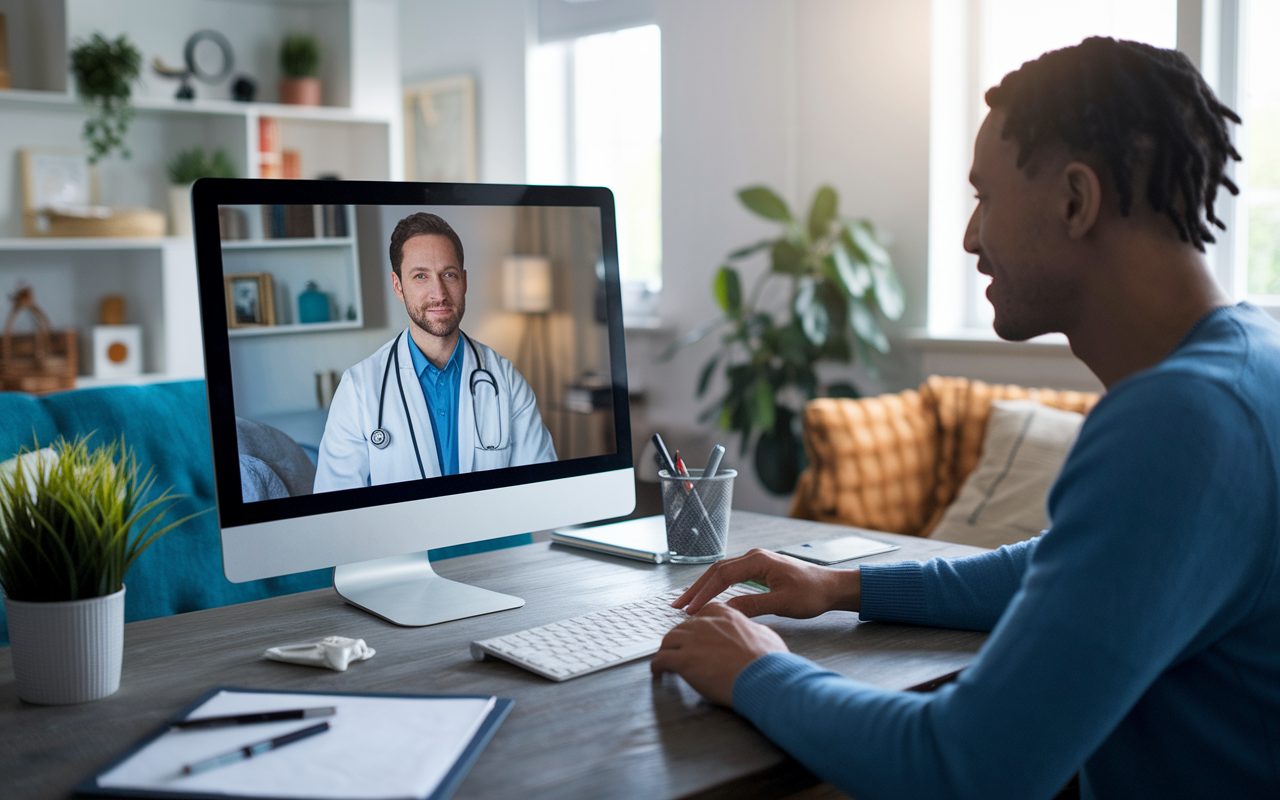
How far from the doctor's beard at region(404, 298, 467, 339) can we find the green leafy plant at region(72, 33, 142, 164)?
10.3 ft

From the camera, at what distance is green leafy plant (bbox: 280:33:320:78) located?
450 cm

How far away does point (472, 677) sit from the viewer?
1.04 metres

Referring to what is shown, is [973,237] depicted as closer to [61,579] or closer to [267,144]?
[61,579]

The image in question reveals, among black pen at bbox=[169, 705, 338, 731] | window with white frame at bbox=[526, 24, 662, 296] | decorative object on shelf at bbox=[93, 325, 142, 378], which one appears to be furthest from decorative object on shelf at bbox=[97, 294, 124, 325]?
black pen at bbox=[169, 705, 338, 731]

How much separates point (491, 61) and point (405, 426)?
14.7 ft

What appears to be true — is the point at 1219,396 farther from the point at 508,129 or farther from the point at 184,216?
the point at 508,129

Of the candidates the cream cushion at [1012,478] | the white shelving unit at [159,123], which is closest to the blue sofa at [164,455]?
the cream cushion at [1012,478]

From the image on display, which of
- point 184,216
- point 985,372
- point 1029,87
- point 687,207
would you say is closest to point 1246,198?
point 985,372

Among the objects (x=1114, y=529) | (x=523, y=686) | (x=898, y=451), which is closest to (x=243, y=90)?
(x=898, y=451)

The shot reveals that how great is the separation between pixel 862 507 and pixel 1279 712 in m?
2.14

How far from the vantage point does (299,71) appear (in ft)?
14.9

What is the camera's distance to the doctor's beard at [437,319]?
4.24 ft

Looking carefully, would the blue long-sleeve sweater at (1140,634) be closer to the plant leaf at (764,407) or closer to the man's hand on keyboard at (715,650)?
the man's hand on keyboard at (715,650)

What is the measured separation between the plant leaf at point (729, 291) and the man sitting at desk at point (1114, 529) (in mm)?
2784
